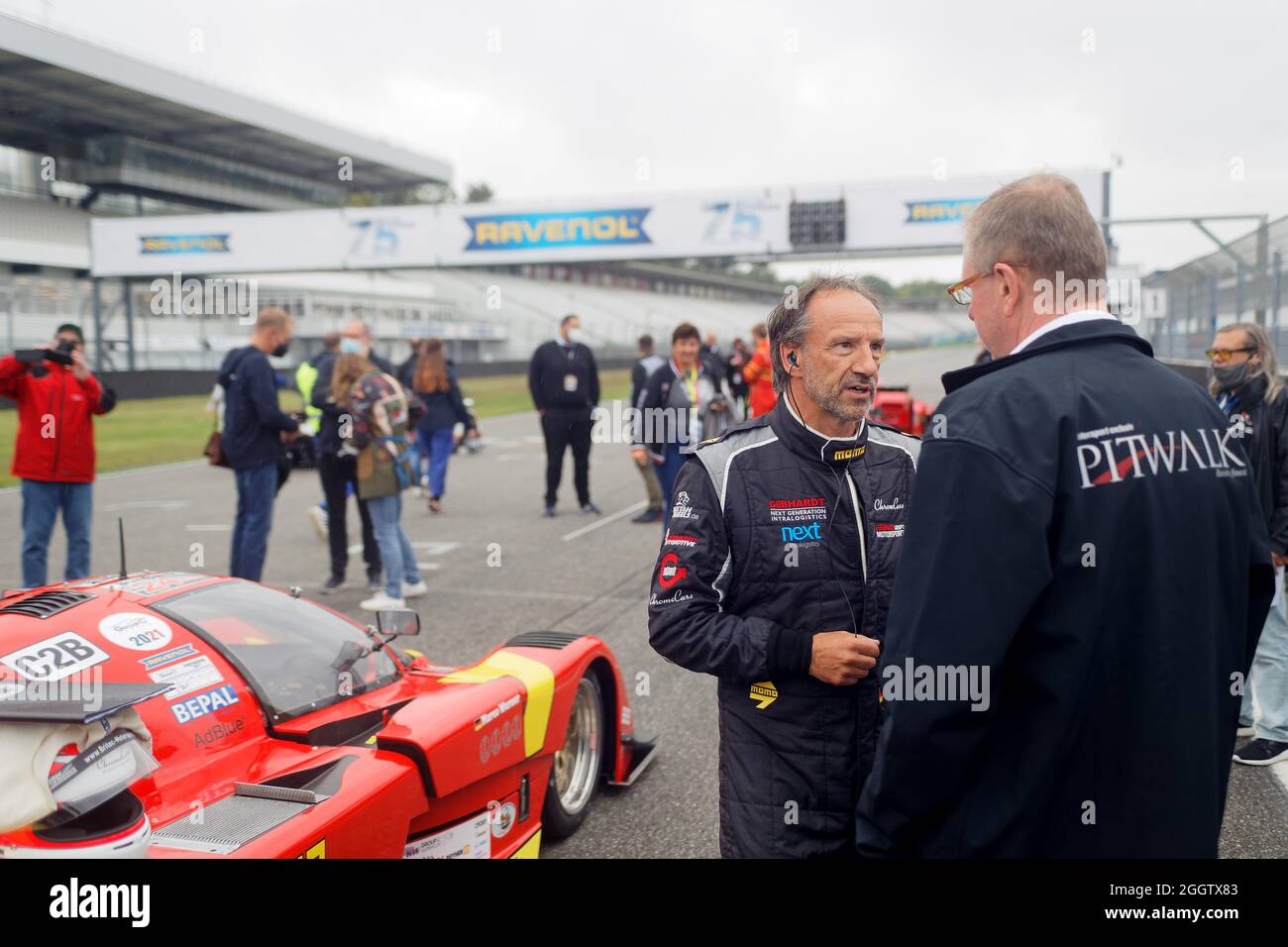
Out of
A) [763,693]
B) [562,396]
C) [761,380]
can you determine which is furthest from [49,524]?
[761,380]

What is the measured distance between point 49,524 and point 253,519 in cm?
141

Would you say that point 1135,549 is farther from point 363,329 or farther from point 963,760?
point 363,329

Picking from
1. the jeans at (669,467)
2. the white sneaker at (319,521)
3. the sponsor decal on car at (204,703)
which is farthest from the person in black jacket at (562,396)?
the sponsor decal on car at (204,703)

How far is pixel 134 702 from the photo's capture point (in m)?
2.56

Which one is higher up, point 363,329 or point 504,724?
point 363,329

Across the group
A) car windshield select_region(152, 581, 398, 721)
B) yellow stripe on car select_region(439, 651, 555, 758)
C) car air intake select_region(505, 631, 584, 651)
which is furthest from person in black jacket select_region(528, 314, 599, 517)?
car windshield select_region(152, 581, 398, 721)

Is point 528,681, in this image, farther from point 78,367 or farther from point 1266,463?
point 78,367

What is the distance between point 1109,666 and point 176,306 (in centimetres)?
4301

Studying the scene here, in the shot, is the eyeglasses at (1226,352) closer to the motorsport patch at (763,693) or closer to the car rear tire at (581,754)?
the car rear tire at (581,754)

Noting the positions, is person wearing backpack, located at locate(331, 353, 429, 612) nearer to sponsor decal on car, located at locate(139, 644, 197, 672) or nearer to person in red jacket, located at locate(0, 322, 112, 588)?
person in red jacket, located at locate(0, 322, 112, 588)

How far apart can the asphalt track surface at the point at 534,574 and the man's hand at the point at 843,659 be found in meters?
1.72

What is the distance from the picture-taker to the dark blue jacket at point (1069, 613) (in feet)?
4.82

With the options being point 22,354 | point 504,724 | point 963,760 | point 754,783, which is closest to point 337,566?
Result: point 22,354

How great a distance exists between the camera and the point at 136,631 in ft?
9.23
